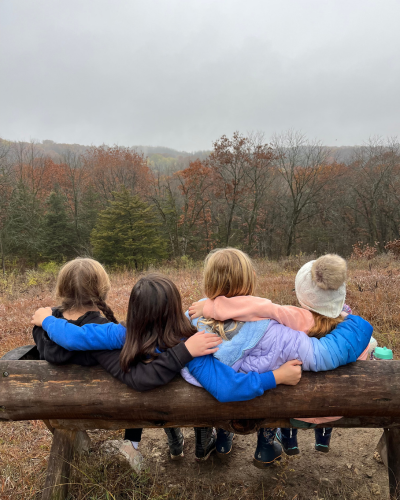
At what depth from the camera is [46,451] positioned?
2.74 m

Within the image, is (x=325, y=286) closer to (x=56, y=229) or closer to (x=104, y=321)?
(x=104, y=321)

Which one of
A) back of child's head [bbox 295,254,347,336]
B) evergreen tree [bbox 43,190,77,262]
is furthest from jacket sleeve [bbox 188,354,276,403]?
evergreen tree [bbox 43,190,77,262]

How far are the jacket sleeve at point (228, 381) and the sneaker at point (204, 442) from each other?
3.24ft

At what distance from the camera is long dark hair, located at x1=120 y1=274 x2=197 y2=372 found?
1.72 meters

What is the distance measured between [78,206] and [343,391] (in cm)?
2550

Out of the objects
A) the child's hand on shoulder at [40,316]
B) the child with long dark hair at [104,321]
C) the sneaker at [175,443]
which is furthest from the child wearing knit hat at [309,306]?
the sneaker at [175,443]

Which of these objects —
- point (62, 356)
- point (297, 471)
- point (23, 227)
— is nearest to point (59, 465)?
point (62, 356)

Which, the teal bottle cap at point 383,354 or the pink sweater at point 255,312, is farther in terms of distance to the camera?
the teal bottle cap at point 383,354

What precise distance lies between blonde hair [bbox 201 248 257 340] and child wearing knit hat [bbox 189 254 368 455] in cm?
6

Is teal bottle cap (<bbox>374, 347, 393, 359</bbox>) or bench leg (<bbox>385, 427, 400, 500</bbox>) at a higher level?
teal bottle cap (<bbox>374, 347, 393, 359</bbox>)

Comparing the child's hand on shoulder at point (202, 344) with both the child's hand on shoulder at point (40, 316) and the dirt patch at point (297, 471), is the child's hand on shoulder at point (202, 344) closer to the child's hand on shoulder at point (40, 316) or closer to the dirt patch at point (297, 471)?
the child's hand on shoulder at point (40, 316)


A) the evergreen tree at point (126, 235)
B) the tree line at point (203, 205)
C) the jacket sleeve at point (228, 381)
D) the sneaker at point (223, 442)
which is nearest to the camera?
the jacket sleeve at point (228, 381)

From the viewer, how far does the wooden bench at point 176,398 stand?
1.72 metres

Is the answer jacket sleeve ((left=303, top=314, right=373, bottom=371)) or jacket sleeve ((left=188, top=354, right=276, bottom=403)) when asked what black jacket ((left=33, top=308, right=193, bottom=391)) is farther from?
jacket sleeve ((left=303, top=314, right=373, bottom=371))
